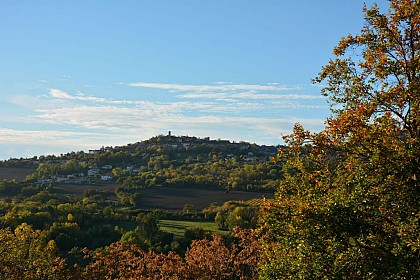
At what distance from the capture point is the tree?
14055mm

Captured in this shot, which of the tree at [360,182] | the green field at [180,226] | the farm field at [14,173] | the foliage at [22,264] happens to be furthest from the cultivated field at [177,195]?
the tree at [360,182]

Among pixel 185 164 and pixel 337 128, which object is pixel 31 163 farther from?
pixel 337 128

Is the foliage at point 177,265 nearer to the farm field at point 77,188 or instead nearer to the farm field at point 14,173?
the farm field at point 77,188

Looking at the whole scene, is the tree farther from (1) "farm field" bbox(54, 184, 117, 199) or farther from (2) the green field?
(1) "farm field" bbox(54, 184, 117, 199)

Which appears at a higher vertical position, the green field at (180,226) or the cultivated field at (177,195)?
the cultivated field at (177,195)

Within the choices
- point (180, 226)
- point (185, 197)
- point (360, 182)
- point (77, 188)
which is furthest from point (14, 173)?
point (360, 182)

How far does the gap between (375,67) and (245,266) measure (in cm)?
1829

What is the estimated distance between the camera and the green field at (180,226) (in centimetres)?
8172

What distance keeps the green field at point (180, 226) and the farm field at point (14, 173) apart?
76298 millimetres

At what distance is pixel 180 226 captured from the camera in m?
88.6

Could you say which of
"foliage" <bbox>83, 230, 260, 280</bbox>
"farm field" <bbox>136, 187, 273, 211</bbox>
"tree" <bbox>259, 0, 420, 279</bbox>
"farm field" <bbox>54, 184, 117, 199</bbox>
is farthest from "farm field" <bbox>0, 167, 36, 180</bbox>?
"tree" <bbox>259, 0, 420, 279</bbox>

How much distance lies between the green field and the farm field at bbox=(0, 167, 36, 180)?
76.3 meters

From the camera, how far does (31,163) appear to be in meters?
194

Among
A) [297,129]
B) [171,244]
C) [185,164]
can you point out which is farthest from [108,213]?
[185,164]
